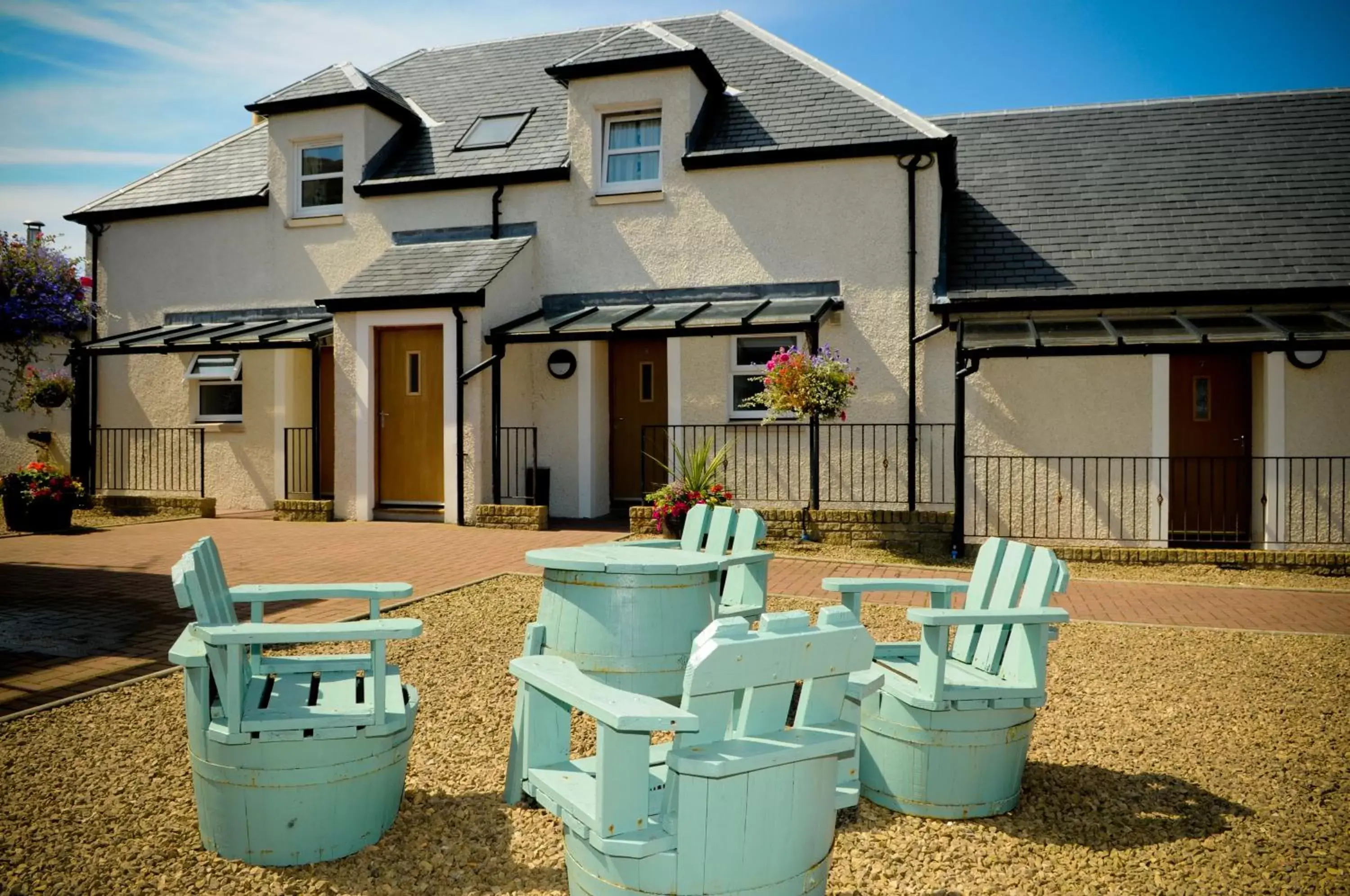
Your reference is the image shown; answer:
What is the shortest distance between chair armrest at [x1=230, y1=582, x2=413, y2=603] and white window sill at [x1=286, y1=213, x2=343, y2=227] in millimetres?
11150

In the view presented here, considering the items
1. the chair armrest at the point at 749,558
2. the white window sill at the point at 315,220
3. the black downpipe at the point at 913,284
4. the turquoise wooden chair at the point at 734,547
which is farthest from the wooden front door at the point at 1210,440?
the white window sill at the point at 315,220

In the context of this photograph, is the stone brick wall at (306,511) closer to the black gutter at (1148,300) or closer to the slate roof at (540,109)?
the slate roof at (540,109)

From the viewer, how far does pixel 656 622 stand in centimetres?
340

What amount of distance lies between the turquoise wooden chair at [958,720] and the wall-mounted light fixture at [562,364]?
9424 millimetres

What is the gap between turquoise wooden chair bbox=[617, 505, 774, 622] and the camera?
15.4 feet

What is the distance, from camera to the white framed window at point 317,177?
13852 millimetres

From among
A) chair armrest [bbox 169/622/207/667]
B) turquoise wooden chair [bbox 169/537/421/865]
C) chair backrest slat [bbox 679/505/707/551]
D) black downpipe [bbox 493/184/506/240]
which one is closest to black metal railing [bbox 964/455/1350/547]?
chair backrest slat [bbox 679/505/707/551]

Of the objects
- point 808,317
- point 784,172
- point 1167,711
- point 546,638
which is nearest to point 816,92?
point 784,172

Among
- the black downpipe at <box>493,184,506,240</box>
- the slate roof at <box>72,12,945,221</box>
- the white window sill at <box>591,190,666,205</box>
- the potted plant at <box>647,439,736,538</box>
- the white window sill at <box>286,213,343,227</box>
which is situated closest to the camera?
the potted plant at <box>647,439,736,538</box>

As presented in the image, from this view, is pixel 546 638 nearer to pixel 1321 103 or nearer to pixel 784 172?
pixel 784 172

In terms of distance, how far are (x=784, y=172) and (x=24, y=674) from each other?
9.63 metres

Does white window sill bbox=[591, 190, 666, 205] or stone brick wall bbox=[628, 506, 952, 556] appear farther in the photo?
white window sill bbox=[591, 190, 666, 205]

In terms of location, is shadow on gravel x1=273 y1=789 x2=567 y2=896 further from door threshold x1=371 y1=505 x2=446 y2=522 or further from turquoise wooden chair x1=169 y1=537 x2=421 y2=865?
door threshold x1=371 y1=505 x2=446 y2=522

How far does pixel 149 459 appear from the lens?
14258 millimetres
